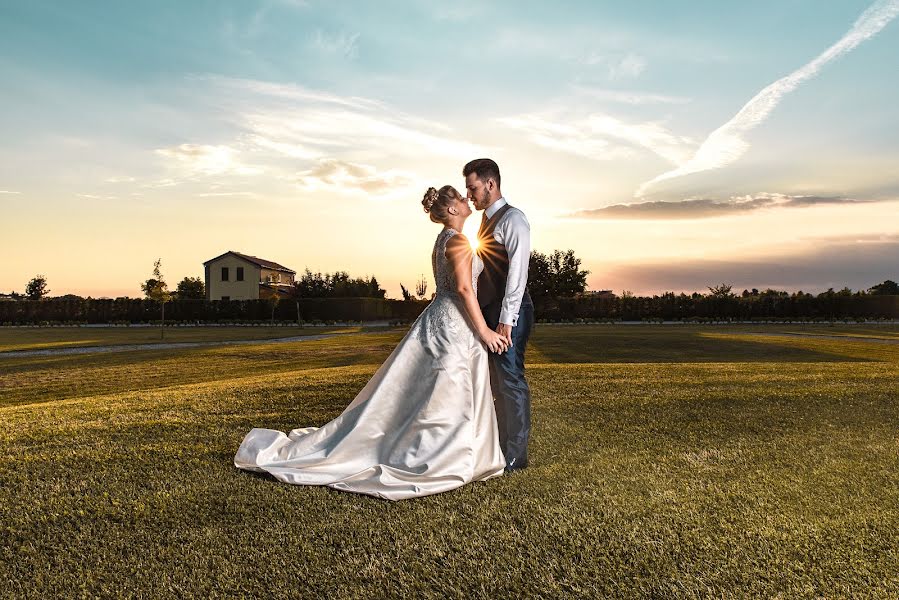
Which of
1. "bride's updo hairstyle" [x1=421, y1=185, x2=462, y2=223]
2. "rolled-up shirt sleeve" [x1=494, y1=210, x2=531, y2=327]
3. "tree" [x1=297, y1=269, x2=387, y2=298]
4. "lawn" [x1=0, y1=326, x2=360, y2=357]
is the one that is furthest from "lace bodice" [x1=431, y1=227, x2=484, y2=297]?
"tree" [x1=297, y1=269, x2=387, y2=298]

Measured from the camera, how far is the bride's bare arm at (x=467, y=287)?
15.1ft

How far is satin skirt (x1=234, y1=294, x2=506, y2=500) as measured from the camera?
4453mm

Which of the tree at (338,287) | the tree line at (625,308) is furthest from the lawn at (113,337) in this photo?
the tree at (338,287)

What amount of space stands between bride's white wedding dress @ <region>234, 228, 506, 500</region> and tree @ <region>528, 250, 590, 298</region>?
174 feet

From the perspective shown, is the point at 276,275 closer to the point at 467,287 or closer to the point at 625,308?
the point at 625,308

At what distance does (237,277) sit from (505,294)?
195 feet

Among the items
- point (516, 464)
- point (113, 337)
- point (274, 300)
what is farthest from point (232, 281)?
point (516, 464)

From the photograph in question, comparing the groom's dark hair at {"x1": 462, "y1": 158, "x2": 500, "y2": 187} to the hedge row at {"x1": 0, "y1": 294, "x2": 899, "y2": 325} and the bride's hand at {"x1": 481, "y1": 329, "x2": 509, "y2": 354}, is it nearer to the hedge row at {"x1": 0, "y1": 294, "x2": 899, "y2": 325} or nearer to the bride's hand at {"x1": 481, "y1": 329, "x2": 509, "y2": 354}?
the bride's hand at {"x1": 481, "y1": 329, "x2": 509, "y2": 354}

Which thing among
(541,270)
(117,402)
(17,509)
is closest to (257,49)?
(117,402)

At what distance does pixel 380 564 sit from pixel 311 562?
0.35m

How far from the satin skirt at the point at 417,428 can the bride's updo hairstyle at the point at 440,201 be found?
1.97ft

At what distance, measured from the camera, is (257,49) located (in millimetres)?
14578

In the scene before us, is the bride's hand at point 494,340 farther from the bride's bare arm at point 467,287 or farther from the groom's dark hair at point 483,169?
the groom's dark hair at point 483,169

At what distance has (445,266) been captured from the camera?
4.72 meters
